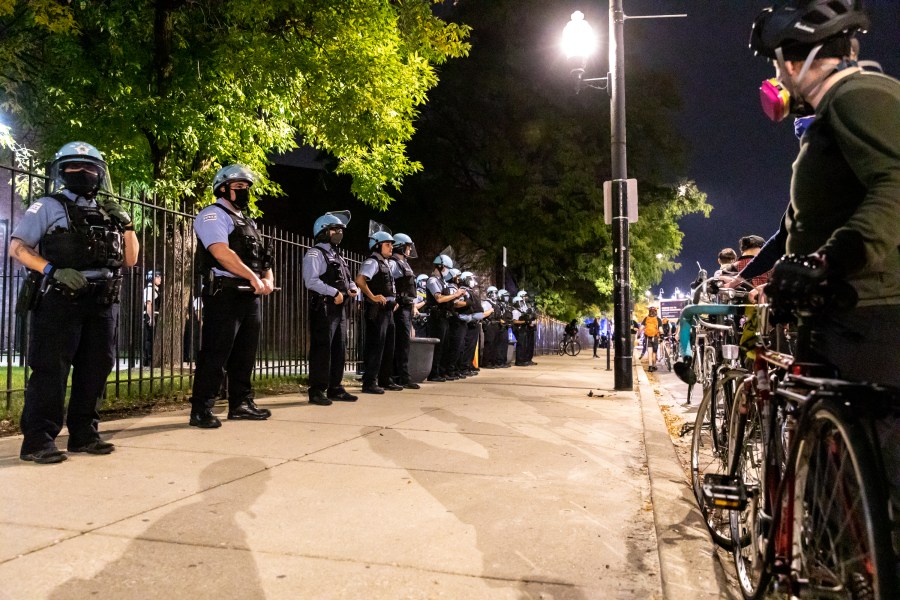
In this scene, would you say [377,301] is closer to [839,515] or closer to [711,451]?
[711,451]

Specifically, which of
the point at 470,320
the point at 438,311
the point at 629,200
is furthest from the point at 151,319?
the point at 629,200

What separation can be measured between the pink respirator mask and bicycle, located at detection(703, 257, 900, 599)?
2.60 feet

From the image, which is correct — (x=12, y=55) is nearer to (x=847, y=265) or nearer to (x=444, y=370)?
(x=444, y=370)

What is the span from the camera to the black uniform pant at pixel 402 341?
9.89m

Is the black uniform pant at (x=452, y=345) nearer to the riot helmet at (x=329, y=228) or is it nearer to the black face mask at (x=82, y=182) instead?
the riot helmet at (x=329, y=228)

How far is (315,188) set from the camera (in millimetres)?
29156

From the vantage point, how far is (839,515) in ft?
6.33

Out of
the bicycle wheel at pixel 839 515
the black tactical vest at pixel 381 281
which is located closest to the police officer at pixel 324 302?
the black tactical vest at pixel 381 281

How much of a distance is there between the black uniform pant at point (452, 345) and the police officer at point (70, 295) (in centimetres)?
812

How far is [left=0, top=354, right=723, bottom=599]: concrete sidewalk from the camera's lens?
2.64 m

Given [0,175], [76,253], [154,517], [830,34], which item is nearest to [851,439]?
[830,34]

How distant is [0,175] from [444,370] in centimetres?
1559

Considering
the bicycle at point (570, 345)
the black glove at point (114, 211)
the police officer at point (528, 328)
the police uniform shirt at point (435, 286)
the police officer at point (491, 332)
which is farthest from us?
the bicycle at point (570, 345)

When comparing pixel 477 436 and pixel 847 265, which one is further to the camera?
pixel 477 436
